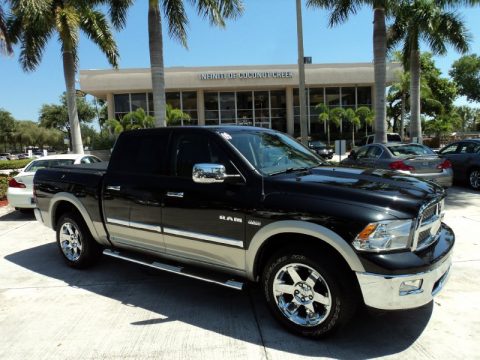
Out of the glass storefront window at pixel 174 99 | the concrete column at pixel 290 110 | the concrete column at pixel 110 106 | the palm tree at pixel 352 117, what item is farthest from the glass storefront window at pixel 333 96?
the concrete column at pixel 110 106

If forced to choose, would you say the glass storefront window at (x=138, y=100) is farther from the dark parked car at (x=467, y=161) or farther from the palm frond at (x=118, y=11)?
the dark parked car at (x=467, y=161)

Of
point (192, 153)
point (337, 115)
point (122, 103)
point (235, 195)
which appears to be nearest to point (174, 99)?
point (122, 103)

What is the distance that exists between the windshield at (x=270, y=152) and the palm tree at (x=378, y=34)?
38.8 feet

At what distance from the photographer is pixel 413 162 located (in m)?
9.93

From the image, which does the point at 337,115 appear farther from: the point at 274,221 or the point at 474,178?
the point at 274,221

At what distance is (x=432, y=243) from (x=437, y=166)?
23.8 feet

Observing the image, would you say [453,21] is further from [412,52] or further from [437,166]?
[437,166]

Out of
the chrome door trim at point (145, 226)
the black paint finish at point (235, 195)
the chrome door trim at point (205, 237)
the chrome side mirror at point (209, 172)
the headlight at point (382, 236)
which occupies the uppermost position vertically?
the chrome side mirror at point (209, 172)

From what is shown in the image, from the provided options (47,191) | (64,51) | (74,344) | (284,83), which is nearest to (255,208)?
(74,344)

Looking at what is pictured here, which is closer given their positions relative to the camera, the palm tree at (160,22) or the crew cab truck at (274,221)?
the crew cab truck at (274,221)

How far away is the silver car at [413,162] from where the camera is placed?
9922 millimetres

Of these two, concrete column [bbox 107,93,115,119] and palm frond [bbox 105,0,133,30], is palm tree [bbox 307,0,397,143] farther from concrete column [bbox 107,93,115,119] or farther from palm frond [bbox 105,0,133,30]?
concrete column [bbox 107,93,115,119]

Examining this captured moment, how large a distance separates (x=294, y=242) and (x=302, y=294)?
1.46ft

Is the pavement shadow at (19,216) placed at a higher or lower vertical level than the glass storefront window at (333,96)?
lower
